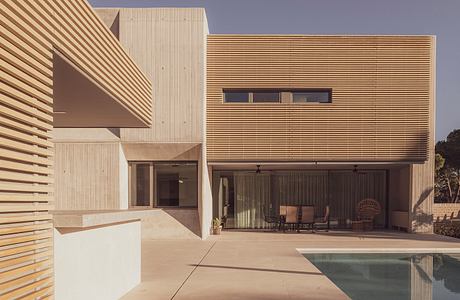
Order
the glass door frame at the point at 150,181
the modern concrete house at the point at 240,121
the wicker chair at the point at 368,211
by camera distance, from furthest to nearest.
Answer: the wicker chair at the point at 368,211 → the glass door frame at the point at 150,181 → the modern concrete house at the point at 240,121

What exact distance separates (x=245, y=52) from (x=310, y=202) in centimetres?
648

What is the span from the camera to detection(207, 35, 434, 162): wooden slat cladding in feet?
47.3

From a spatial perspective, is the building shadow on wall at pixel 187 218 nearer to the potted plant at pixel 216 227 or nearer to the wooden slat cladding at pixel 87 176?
the potted plant at pixel 216 227

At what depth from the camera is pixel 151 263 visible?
9.32 m

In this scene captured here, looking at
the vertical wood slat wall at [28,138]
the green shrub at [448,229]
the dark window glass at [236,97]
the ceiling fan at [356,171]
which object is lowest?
the green shrub at [448,229]

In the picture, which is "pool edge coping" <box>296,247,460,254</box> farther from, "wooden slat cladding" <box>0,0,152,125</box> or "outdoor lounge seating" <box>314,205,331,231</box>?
"wooden slat cladding" <box>0,0,152,125</box>

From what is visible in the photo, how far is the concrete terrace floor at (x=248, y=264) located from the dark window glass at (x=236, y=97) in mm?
4751

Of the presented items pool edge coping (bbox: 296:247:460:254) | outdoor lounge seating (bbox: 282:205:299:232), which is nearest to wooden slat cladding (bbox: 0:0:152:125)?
pool edge coping (bbox: 296:247:460:254)

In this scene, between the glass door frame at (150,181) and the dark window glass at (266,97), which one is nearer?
the glass door frame at (150,181)

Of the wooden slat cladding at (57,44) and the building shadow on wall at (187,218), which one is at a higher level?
the wooden slat cladding at (57,44)

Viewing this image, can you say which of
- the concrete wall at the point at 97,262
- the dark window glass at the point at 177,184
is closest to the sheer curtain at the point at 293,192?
the dark window glass at the point at 177,184

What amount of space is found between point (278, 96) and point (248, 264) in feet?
23.9

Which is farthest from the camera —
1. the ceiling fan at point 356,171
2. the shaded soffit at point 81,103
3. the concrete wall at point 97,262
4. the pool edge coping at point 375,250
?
the ceiling fan at point 356,171

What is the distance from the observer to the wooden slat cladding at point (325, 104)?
14.4 m
